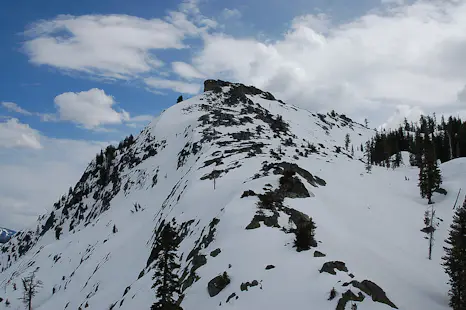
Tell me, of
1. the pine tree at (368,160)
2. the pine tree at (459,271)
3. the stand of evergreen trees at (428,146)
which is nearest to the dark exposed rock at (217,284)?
the pine tree at (459,271)

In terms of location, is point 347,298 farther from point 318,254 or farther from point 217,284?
point 217,284

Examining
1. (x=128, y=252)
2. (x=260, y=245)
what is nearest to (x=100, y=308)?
(x=128, y=252)

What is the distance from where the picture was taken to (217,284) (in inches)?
1079

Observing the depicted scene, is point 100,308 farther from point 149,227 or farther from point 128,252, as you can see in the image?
point 149,227

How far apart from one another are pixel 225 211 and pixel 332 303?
18726 mm

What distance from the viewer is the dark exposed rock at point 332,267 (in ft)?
85.8

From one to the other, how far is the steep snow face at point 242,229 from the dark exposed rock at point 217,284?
40 cm

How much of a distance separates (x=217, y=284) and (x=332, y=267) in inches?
360

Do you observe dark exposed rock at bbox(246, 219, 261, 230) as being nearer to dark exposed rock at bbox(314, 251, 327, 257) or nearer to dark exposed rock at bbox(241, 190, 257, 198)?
dark exposed rock at bbox(314, 251, 327, 257)

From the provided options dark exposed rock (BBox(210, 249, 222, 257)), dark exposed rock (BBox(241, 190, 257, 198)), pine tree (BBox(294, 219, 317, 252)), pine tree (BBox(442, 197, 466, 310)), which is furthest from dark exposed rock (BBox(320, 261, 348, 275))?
Answer: dark exposed rock (BBox(241, 190, 257, 198))

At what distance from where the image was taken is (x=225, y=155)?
76875 millimetres

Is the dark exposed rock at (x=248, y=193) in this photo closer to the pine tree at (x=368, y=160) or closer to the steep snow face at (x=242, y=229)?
the steep snow face at (x=242, y=229)

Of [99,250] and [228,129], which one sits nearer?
[99,250]

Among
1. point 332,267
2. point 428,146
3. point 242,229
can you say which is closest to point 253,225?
point 242,229
